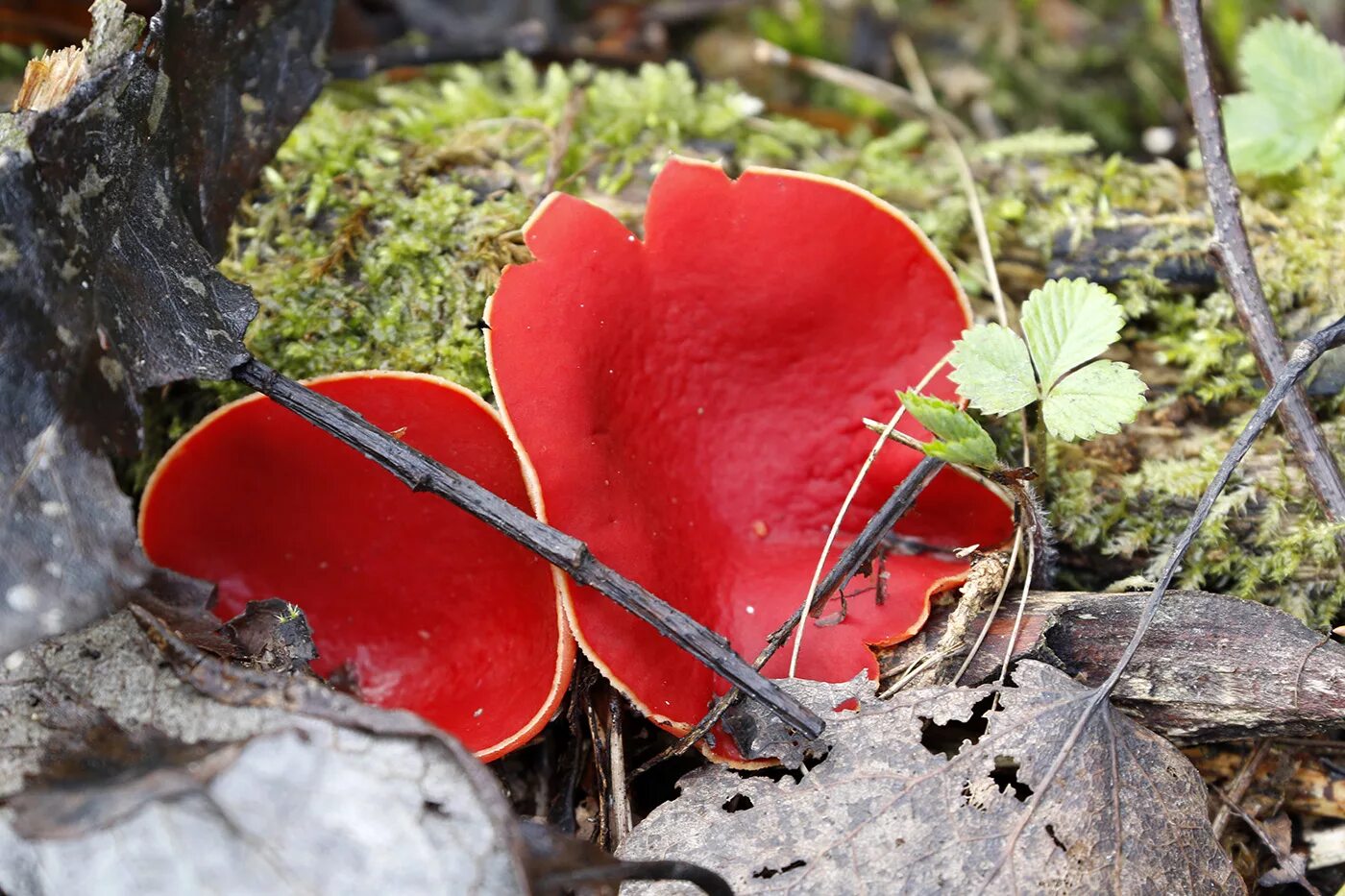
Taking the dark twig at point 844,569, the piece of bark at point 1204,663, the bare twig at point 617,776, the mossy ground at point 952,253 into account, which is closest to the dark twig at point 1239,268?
the mossy ground at point 952,253

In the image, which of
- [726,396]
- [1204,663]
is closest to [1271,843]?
[1204,663]

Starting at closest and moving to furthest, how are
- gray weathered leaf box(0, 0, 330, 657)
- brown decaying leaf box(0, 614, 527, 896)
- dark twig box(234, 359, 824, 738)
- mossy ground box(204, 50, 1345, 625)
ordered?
brown decaying leaf box(0, 614, 527, 896) < gray weathered leaf box(0, 0, 330, 657) < dark twig box(234, 359, 824, 738) < mossy ground box(204, 50, 1345, 625)

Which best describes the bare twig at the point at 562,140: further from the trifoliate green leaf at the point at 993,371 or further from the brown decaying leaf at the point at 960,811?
the brown decaying leaf at the point at 960,811

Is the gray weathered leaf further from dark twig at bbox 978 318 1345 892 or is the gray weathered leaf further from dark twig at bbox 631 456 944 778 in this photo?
dark twig at bbox 978 318 1345 892

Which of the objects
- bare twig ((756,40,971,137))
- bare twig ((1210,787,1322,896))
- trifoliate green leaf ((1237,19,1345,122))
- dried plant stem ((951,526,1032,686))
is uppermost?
trifoliate green leaf ((1237,19,1345,122))

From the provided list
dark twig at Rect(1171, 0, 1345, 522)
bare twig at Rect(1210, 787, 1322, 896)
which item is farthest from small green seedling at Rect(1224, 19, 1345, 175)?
bare twig at Rect(1210, 787, 1322, 896)

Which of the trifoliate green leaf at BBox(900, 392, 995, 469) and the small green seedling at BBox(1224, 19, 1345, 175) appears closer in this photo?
the trifoliate green leaf at BBox(900, 392, 995, 469)

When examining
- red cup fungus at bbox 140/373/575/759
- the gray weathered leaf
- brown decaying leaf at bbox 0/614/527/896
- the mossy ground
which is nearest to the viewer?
brown decaying leaf at bbox 0/614/527/896

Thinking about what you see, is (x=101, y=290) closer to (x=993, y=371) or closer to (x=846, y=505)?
(x=846, y=505)

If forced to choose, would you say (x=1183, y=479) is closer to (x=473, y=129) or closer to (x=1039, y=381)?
(x=1039, y=381)
